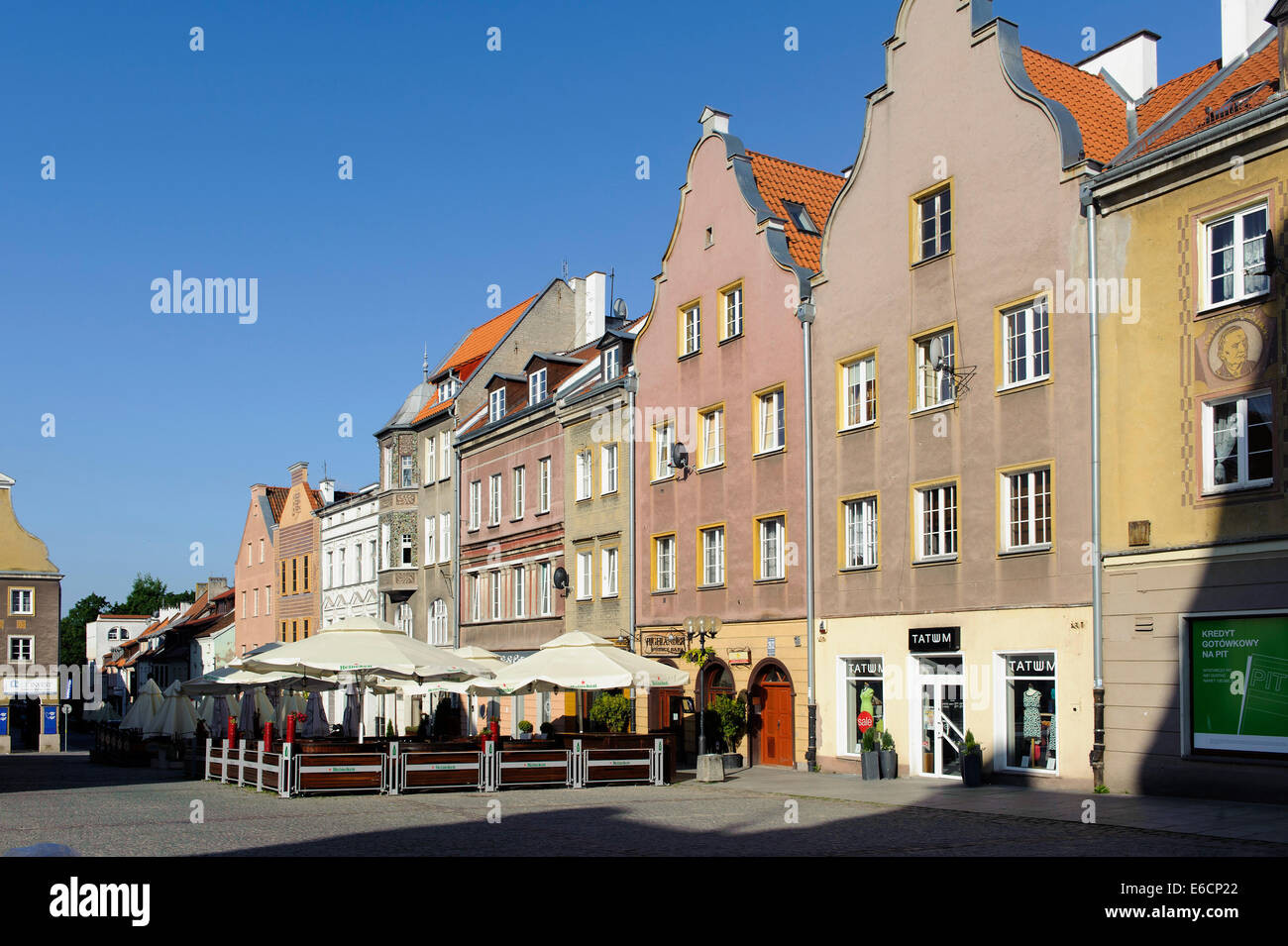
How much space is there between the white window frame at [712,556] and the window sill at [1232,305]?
46.6 ft

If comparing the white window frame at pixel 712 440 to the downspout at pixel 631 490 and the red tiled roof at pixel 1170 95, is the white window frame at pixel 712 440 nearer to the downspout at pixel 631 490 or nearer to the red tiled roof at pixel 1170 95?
the downspout at pixel 631 490

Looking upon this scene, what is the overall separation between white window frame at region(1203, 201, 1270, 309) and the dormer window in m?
26.4

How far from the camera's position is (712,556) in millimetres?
33875

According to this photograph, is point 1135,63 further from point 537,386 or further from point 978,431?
point 537,386

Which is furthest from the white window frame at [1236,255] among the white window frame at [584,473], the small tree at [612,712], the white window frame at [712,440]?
the white window frame at [584,473]

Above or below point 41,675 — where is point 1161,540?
above

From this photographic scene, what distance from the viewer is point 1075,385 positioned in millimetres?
23172

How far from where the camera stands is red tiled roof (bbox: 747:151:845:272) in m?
32.8

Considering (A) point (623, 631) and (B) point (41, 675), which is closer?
(A) point (623, 631)

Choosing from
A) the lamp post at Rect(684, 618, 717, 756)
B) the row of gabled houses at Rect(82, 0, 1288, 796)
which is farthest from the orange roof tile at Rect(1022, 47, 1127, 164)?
the lamp post at Rect(684, 618, 717, 756)

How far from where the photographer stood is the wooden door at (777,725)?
30.3 m

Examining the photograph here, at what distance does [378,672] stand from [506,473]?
67.9 ft
